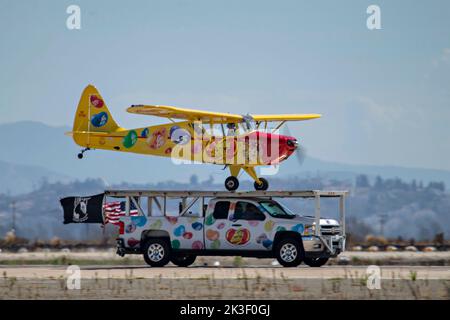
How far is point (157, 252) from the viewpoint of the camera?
28.8 meters

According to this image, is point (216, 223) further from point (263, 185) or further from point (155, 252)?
point (263, 185)

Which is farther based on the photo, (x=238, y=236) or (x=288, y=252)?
(x=238, y=236)

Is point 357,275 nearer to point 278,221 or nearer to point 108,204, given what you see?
point 278,221

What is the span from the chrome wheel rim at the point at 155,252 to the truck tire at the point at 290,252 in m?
3.13

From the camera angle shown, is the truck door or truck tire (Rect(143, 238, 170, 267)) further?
truck tire (Rect(143, 238, 170, 267))

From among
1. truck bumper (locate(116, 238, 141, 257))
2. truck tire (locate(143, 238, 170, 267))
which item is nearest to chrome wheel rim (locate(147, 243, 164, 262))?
truck tire (locate(143, 238, 170, 267))

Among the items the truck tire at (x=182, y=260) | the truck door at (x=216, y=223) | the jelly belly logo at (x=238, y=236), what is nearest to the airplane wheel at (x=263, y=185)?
the truck tire at (x=182, y=260)

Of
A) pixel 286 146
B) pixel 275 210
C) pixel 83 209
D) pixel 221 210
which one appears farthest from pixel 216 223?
pixel 286 146

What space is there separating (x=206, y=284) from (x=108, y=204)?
639cm

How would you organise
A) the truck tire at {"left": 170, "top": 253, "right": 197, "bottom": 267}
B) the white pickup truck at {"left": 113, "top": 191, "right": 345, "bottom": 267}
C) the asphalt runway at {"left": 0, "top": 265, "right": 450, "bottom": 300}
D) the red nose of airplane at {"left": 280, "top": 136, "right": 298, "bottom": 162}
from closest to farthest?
1. the asphalt runway at {"left": 0, "top": 265, "right": 450, "bottom": 300}
2. the white pickup truck at {"left": 113, "top": 191, "right": 345, "bottom": 267}
3. the truck tire at {"left": 170, "top": 253, "right": 197, "bottom": 267}
4. the red nose of airplane at {"left": 280, "top": 136, "right": 298, "bottom": 162}

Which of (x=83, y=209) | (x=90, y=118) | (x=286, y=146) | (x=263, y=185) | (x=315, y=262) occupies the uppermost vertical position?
(x=90, y=118)

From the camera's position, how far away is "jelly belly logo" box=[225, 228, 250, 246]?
28250 mm

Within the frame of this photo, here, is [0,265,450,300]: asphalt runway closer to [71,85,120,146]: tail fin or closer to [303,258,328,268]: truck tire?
[303,258,328,268]: truck tire

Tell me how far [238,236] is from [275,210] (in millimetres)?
1216
